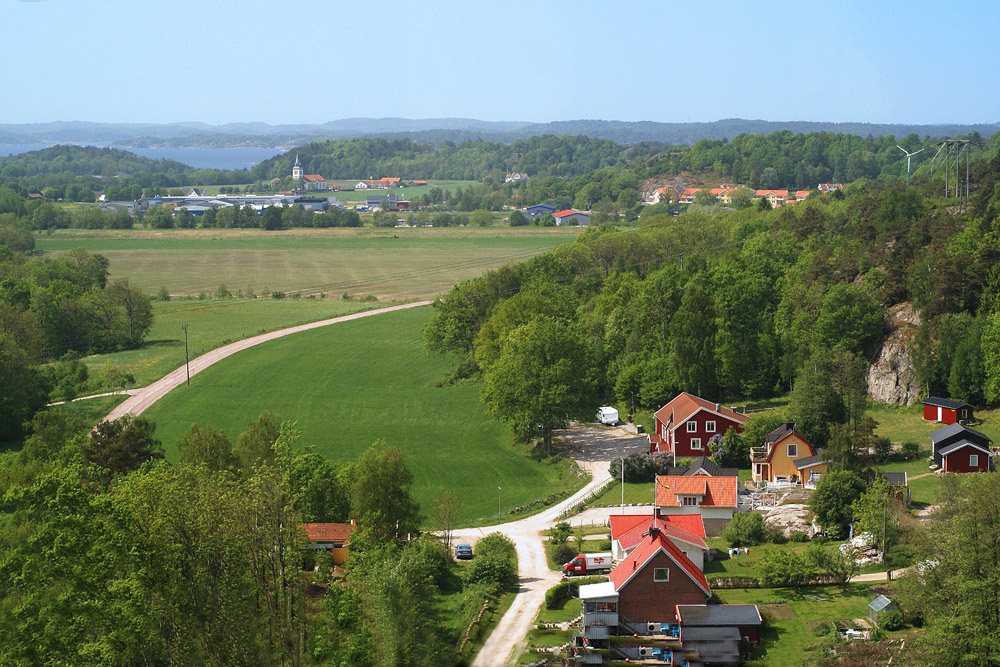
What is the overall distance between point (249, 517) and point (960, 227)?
4598 centimetres

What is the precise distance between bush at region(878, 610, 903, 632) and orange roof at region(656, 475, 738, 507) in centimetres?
1014

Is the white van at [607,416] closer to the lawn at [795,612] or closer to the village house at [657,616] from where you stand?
the lawn at [795,612]

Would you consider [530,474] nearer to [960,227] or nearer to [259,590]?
[259,590]

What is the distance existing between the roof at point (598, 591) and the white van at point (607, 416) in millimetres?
21030

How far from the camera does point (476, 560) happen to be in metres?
29.5

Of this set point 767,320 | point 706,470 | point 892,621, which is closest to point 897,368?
point 767,320

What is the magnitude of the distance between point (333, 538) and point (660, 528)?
946cm

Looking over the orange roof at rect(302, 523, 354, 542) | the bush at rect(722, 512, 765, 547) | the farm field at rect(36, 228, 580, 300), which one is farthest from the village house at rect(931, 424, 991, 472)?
the farm field at rect(36, 228, 580, 300)

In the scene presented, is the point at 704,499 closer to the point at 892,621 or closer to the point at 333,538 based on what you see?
the point at 892,621

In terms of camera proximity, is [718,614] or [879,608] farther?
[718,614]

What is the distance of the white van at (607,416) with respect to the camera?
4809cm

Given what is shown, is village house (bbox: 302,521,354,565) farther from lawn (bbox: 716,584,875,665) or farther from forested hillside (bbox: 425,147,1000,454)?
forested hillside (bbox: 425,147,1000,454)

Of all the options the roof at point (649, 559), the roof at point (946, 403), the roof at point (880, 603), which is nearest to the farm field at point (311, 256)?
the roof at point (946, 403)

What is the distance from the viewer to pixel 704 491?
34656 millimetres
